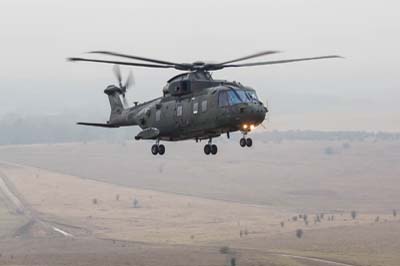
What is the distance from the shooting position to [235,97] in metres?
57.1

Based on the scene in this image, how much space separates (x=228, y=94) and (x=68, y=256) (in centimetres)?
12657

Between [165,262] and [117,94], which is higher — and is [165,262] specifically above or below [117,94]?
below

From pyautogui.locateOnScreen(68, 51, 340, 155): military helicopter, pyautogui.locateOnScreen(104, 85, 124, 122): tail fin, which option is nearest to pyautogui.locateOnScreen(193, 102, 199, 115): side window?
pyautogui.locateOnScreen(68, 51, 340, 155): military helicopter

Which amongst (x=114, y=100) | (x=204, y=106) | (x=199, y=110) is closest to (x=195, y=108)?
(x=199, y=110)

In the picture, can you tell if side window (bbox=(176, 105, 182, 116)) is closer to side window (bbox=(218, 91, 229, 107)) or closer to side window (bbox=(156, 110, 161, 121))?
side window (bbox=(156, 110, 161, 121))

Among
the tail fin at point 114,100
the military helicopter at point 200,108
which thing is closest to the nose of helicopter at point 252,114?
the military helicopter at point 200,108

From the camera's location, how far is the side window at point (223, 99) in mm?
57188

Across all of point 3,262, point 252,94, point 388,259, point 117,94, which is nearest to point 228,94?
point 252,94

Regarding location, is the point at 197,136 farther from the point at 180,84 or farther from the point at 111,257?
the point at 111,257

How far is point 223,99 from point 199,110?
216 centimetres

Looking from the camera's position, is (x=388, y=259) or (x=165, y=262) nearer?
(x=165, y=262)

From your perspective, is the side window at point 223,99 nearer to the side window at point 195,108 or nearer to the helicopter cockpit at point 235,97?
the helicopter cockpit at point 235,97

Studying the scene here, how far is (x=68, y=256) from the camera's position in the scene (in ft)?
584

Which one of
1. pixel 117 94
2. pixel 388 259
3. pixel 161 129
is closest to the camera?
pixel 161 129
